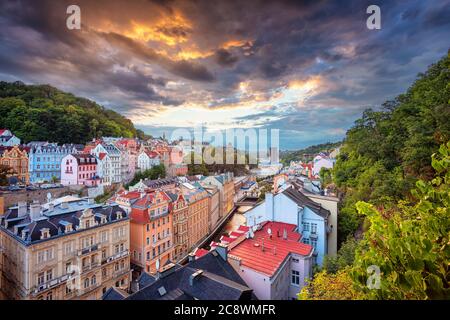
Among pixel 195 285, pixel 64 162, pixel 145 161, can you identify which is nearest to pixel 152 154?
pixel 145 161

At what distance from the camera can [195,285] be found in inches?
149

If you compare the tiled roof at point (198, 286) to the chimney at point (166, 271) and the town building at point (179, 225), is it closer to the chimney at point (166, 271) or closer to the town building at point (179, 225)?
the chimney at point (166, 271)

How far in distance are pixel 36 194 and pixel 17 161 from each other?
4803 mm

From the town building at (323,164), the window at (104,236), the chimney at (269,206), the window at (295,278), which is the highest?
the town building at (323,164)

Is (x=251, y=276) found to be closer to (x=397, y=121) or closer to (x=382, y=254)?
(x=382, y=254)

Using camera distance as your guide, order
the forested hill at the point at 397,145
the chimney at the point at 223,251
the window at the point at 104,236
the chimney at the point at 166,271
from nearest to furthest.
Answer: the chimney at the point at 166,271, the chimney at the point at 223,251, the forested hill at the point at 397,145, the window at the point at 104,236

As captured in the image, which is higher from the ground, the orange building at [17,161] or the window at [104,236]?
the orange building at [17,161]

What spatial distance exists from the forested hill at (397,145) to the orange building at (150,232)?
7.57m

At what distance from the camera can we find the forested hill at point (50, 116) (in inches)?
380

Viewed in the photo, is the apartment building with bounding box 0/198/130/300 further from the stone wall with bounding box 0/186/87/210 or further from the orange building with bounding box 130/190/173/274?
the stone wall with bounding box 0/186/87/210

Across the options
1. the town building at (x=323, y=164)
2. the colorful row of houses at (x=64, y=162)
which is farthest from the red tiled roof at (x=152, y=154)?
the town building at (x=323, y=164)
